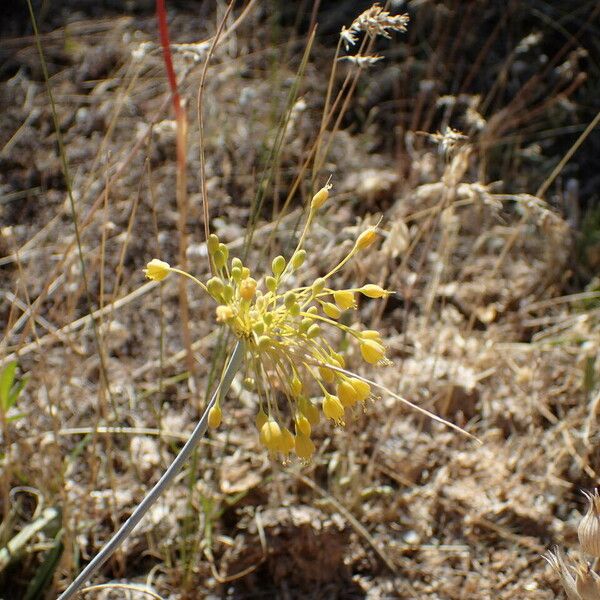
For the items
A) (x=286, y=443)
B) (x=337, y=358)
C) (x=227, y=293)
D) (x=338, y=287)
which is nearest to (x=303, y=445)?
(x=286, y=443)

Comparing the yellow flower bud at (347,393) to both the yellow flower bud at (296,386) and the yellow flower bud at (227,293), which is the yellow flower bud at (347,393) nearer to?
the yellow flower bud at (296,386)

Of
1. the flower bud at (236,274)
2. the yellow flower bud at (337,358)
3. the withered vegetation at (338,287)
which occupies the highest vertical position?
the flower bud at (236,274)

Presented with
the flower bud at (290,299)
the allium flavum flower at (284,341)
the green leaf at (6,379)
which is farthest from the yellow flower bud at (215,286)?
the green leaf at (6,379)

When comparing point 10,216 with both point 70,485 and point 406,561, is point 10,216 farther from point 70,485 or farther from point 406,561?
point 406,561

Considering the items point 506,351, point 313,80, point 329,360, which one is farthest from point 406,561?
point 313,80

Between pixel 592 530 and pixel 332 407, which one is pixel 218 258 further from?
pixel 592 530

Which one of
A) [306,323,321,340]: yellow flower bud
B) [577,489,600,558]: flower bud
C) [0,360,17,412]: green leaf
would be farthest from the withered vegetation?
[577,489,600,558]: flower bud

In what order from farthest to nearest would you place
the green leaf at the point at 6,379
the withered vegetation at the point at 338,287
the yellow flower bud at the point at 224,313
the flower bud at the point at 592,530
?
1. the withered vegetation at the point at 338,287
2. the green leaf at the point at 6,379
3. the flower bud at the point at 592,530
4. the yellow flower bud at the point at 224,313

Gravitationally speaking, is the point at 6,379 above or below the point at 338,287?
above

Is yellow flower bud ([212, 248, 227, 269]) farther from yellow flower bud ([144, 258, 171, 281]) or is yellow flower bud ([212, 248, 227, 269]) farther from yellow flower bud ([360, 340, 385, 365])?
yellow flower bud ([360, 340, 385, 365])

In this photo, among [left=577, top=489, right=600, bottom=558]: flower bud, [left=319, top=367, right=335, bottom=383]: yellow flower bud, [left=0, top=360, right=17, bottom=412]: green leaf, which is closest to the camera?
[left=319, top=367, right=335, bottom=383]: yellow flower bud

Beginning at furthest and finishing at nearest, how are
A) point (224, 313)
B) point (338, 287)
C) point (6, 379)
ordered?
point (338, 287) < point (6, 379) < point (224, 313)

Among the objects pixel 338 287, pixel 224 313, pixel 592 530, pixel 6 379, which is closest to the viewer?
pixel 224 313
